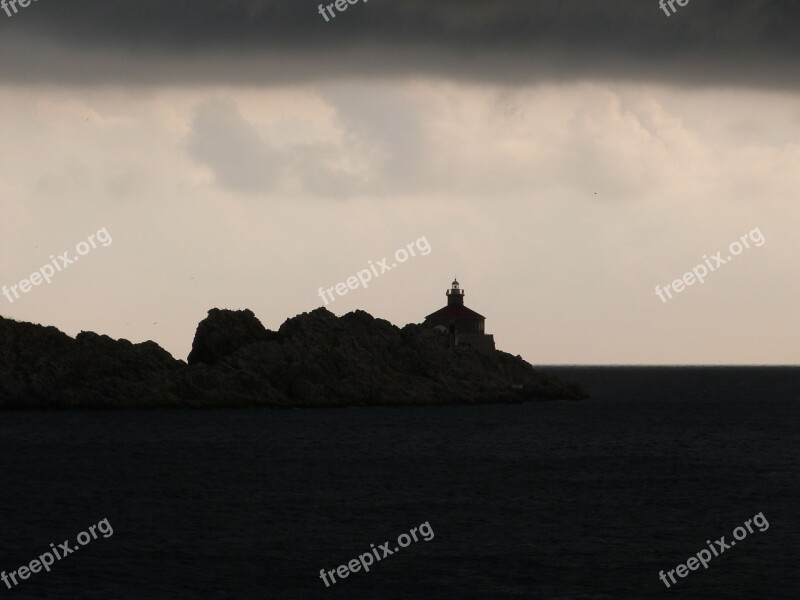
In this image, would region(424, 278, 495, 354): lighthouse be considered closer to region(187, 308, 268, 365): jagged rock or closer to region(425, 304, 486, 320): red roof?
region(425, 304, 486, 320): red roof

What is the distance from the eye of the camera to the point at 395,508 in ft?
189

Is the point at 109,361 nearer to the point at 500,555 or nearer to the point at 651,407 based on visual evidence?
the point at 651,407

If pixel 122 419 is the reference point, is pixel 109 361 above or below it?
above

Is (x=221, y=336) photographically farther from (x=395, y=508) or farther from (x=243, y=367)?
(x=395, y=508)

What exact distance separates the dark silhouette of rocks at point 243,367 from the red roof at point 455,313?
1145 centimetres

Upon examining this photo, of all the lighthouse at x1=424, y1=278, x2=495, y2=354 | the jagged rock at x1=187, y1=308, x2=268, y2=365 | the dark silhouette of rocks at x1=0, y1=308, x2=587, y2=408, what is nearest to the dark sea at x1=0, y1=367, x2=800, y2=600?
the dark silhouette of rocks at x1=0, y1=308, x2=587, y2=408

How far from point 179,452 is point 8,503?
1004 inches

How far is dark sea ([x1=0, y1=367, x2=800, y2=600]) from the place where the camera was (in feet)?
135

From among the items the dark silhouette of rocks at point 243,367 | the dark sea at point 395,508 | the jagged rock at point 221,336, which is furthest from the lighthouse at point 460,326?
the dark sea at point 395,508

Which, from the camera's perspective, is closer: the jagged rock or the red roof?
the jagged rock

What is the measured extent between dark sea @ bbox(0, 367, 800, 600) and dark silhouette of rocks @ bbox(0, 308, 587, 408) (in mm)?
18210

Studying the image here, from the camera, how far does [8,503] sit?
5812cm

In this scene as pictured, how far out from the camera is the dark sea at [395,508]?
135ft

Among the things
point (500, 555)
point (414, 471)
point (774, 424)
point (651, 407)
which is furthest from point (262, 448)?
point (651, 407)
